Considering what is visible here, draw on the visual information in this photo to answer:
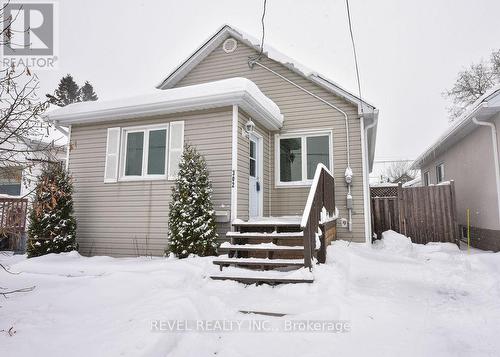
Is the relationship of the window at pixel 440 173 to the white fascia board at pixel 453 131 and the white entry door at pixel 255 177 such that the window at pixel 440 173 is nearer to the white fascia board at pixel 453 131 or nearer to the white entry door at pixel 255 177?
the white fascia board at pixel 453 131

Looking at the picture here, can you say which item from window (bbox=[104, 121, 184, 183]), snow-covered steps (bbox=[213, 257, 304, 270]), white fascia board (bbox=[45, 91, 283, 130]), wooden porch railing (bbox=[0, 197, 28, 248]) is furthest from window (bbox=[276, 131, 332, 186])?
wooden porch railing (bbox=[0, 197, 28, 248])

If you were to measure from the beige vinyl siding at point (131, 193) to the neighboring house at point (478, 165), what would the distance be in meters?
5.75

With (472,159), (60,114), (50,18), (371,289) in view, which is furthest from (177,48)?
(371,289)

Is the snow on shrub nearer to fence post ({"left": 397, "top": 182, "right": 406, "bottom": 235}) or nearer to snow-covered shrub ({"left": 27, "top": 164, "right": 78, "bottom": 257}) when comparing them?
fence post ({"left": 397, "top": 182, "right": 406, "bottom": 235})

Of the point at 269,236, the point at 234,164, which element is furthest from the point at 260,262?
the point at 234,164

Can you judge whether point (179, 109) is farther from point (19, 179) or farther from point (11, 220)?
point (19, 179)

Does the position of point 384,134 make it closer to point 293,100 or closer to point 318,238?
point 293,100

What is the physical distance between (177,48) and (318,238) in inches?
1361

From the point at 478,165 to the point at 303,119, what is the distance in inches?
185

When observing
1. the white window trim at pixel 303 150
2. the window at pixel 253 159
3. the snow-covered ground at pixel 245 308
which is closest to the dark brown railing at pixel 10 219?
the snow-covered ground at pixel 245 308

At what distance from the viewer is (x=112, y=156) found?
7426 mm

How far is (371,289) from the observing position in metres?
4.32

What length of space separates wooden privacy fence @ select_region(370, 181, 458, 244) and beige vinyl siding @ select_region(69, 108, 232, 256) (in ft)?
16.8

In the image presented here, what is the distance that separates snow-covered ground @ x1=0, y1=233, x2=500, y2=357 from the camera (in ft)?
8.71
